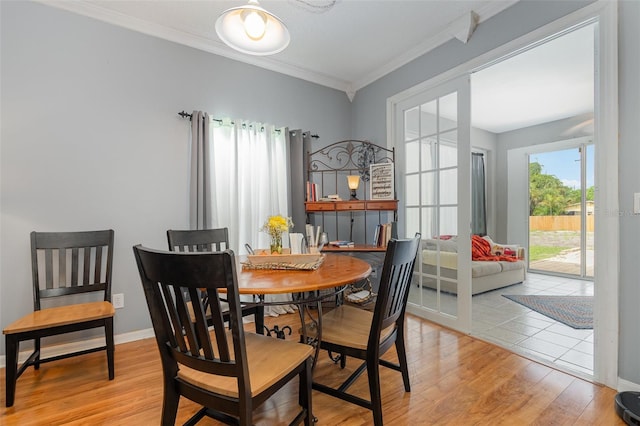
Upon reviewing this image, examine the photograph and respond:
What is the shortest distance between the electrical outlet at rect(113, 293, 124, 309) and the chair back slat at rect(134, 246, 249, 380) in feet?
5.48

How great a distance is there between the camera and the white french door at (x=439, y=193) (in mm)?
2633

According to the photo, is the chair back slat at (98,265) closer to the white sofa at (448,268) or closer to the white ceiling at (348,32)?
the white ceiling at (348,32)

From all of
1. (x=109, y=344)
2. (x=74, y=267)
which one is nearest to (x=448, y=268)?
(x=109, y=344)

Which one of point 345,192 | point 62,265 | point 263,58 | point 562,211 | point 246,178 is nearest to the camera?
point 62,265

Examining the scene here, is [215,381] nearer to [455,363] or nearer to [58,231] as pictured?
[455,363]

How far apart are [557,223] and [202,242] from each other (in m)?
6.02

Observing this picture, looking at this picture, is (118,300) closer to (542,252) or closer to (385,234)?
(385,234)

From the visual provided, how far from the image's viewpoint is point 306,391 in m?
1.34

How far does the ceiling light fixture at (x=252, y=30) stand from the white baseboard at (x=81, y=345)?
2422mm

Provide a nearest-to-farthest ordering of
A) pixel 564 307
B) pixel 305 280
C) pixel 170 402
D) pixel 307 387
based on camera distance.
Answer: pixel 170 402
pixel 307 387
pixel 305 280
pixel 564 307

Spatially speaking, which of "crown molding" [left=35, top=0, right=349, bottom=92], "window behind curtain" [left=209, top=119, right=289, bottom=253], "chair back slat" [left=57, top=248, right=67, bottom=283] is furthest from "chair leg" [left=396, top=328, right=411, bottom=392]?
"crown molding" [left=35, top=0, right=349, bottom=92]

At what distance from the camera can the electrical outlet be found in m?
2.46

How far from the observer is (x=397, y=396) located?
5.72 feet

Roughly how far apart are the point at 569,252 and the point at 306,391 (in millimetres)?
5840
